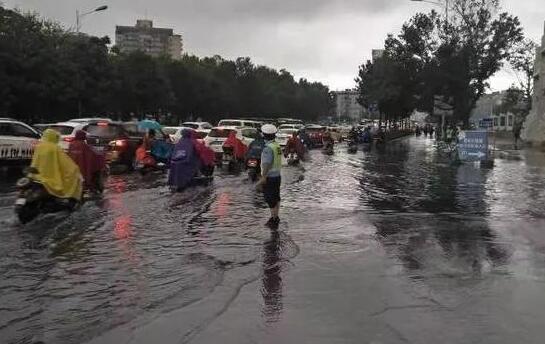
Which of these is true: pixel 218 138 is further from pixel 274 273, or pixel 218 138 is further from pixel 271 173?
pixel 274 273

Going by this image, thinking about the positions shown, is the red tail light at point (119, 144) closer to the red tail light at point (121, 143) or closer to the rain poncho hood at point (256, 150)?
the red tail light at point (121, 143)

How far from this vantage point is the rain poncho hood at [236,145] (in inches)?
963

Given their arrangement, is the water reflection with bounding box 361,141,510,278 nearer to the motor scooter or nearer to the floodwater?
the floodwater

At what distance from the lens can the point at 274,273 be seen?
7.89 m

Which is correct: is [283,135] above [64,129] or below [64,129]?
below

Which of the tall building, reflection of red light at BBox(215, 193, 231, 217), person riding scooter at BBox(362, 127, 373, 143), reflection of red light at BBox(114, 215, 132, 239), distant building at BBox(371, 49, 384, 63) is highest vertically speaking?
the tall building

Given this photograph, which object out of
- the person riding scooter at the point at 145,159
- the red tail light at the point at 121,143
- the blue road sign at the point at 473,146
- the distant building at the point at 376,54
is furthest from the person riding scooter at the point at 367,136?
the person riding scooter at the point at 145,159

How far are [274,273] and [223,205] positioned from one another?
20.6 feet

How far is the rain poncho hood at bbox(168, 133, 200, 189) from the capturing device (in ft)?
54.2

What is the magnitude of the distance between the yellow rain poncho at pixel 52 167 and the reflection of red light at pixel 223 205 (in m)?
2.71

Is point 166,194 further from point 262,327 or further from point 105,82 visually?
point 105,82

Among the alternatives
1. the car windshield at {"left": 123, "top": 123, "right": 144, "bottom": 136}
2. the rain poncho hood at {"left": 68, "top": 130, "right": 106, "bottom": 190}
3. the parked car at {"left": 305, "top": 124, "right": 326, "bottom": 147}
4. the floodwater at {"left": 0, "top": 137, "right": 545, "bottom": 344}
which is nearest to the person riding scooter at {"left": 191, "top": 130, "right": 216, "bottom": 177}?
the floodwater at {"left": 0, "top": 137, "right": 545, "bottom": 344}

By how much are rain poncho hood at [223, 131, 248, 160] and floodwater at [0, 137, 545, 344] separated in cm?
961

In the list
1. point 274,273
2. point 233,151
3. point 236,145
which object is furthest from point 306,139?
point 274,273
